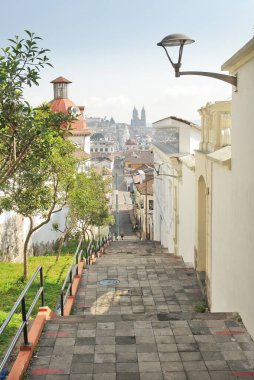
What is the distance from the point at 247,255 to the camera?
5.88 meters

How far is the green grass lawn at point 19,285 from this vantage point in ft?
27.2

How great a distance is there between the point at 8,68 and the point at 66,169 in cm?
701

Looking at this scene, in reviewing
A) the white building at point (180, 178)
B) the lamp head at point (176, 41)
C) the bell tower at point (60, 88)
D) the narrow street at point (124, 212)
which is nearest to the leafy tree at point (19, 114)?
the lamp head at point (176, 41)

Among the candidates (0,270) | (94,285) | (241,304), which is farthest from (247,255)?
(0,270)

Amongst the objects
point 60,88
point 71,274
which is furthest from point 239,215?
point 60,88

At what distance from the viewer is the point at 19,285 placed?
12.2 metres

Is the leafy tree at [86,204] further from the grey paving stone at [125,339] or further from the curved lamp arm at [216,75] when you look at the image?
the grey paving stone at [125,339]

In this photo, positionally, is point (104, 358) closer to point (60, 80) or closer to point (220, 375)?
point (220, 375)

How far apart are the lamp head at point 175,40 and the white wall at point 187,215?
23.2 feet

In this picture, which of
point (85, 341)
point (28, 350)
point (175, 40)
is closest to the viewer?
point (28, 350)

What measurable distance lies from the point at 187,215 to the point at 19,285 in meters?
5.86

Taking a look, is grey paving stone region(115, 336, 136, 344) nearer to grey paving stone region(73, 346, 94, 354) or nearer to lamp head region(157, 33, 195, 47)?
grey paving stone region(73, 346, 94, 354)

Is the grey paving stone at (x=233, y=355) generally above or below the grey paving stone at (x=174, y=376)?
above

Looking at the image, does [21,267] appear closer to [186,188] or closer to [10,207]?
[10,207]
